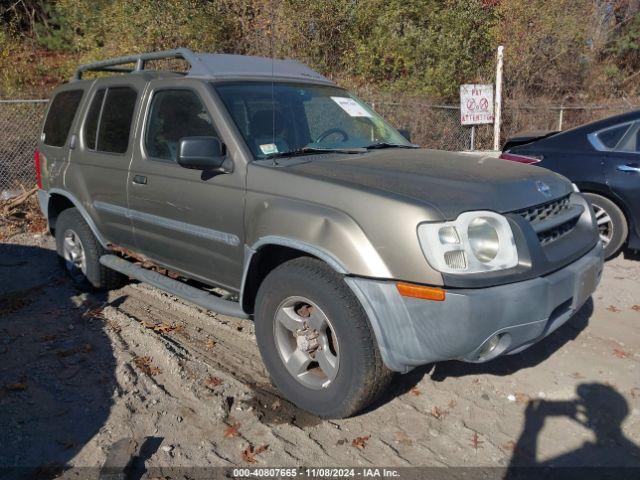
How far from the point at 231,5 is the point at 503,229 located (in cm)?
1249

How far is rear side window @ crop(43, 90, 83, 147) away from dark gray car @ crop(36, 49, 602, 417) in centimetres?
43

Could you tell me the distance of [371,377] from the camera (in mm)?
3008

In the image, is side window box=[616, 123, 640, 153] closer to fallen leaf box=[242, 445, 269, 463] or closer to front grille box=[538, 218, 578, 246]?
front grille box=[538, 218, 578, 246]

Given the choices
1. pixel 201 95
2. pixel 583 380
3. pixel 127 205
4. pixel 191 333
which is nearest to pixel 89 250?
pixel 127 205

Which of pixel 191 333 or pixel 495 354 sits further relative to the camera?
pixel 191 333

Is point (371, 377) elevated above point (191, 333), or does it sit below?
above

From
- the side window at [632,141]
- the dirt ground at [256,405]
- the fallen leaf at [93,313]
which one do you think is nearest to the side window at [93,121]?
the fallen leaf at [93,313]

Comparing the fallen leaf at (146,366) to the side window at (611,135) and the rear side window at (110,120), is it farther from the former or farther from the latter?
the side window at (611,135)

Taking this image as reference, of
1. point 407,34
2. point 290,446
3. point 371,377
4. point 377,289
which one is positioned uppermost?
point 407,34

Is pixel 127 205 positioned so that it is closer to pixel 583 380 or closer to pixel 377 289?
pixel 377 289

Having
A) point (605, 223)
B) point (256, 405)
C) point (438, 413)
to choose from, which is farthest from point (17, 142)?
point (605, 223)

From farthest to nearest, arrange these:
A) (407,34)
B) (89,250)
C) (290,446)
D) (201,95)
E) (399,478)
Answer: (407,34) → (89,250) → (201,95) → (290,446) → (399,478)

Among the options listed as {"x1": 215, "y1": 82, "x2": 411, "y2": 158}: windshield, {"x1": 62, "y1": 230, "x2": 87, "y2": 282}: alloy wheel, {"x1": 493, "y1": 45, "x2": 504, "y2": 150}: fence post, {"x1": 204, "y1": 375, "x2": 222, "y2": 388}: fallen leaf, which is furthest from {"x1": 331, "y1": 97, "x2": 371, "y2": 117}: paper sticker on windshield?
{"x1": 493, "y1": 45, "x2": 504, "y2": 150}: fence post

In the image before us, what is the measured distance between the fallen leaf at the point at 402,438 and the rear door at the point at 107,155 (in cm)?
274
